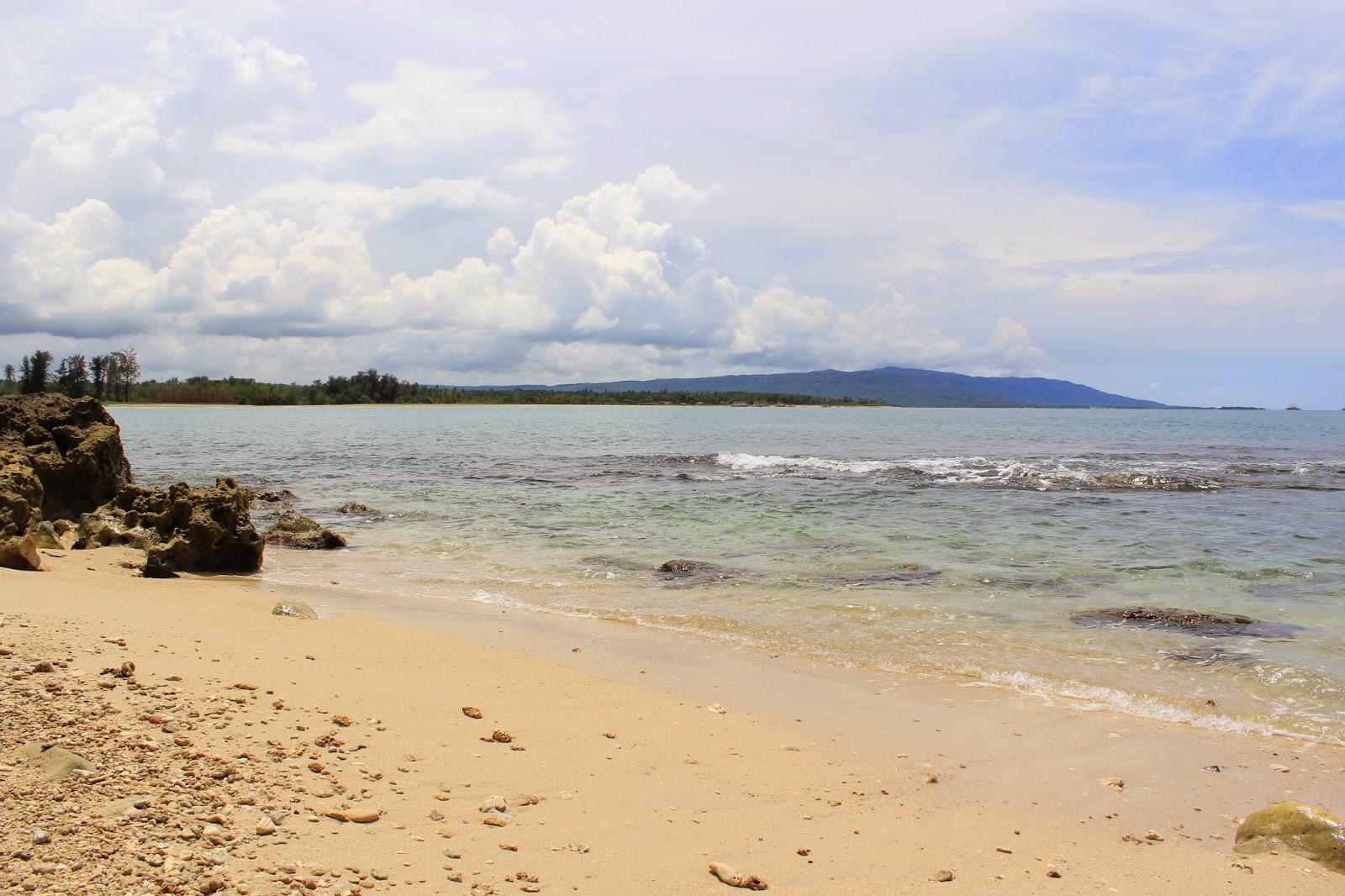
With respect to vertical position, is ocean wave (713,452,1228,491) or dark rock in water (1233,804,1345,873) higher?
ocean wave (713,452,1228,491)

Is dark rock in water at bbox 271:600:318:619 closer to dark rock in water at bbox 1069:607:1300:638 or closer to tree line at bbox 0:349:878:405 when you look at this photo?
dark rock in water at bbox 1069:607:1300:638

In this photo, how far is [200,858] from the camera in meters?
3.29

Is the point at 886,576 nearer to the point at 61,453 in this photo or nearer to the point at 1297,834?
the point at 1297,834

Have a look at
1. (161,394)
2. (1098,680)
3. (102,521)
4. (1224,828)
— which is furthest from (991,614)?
(161,394)

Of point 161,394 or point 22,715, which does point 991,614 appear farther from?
point 161,394

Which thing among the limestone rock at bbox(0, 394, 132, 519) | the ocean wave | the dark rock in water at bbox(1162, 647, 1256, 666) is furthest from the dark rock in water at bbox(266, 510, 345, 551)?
the ocean wave

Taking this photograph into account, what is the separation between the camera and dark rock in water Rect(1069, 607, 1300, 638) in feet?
30.6

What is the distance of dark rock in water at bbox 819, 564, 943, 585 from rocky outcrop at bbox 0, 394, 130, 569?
1217cm

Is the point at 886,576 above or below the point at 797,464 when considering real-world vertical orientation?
below

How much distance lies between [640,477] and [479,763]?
2388cm

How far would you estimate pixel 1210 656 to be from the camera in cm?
837

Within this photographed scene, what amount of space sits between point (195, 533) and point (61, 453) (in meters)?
5.34

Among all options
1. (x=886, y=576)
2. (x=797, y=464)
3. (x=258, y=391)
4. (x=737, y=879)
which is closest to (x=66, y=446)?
(x=886, y=576)

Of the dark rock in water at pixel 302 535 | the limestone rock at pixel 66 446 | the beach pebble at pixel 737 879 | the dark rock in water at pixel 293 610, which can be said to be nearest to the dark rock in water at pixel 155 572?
the dark rock in water at pixel 293 610
